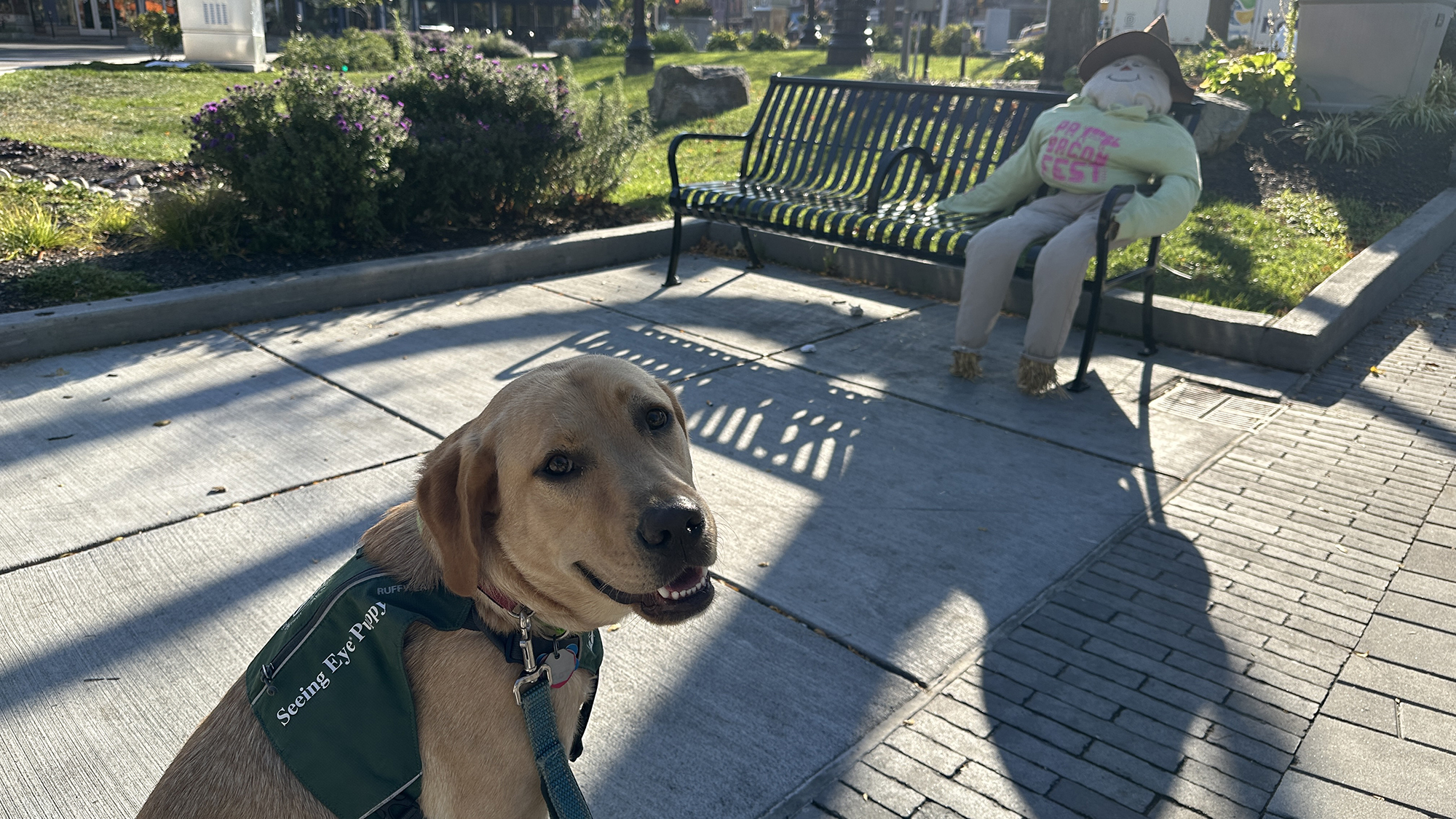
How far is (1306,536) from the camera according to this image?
3762 millimetres

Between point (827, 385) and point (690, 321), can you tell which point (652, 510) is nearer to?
point (827, 385)

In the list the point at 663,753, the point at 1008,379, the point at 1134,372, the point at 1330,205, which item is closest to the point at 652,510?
the point at 663,753

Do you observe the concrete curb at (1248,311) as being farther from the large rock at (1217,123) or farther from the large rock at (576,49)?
the large rock at (576,49)

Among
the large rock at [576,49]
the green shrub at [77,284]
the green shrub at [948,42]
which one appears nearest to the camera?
the green shrub at [77,284]

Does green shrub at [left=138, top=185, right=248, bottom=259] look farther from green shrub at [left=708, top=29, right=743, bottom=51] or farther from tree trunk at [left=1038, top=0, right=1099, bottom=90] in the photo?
green shrub at [left=708, top=29, right=743, bottom=51]

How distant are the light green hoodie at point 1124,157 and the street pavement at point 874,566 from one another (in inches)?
38.1

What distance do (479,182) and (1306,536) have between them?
6.28 meters

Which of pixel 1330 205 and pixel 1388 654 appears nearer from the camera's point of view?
pixel 1388 654

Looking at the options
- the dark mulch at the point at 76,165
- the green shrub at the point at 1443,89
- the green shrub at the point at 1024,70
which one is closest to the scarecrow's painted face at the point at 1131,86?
the green shrub at the point at 1443,89

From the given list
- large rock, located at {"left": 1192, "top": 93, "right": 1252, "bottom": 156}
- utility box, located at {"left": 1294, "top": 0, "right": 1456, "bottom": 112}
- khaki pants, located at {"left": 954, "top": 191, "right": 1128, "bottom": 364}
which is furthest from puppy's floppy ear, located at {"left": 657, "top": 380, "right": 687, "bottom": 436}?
utility box, located at {"left": 1294, "top": 0, "right": 1456, "bottom": 112}

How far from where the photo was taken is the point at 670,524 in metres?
1.71

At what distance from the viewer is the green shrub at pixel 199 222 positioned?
6.72 m

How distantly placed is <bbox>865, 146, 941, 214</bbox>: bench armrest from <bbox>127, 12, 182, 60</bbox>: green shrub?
2706 cm

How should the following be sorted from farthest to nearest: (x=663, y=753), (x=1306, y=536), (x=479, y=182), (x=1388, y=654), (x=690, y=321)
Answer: (x=479, y=182), (x=690, y=321), (x=1306, y=536), (x=1388, y=654), (x=663, y=753)
